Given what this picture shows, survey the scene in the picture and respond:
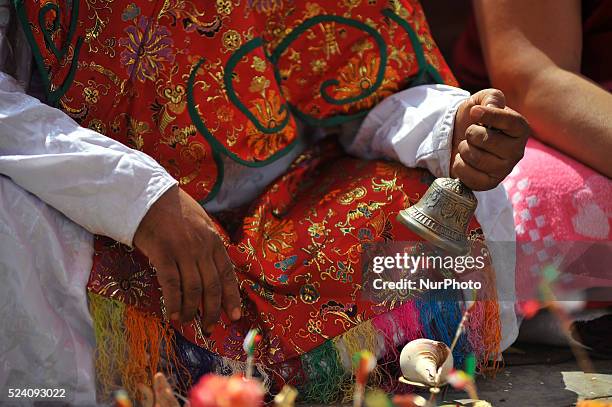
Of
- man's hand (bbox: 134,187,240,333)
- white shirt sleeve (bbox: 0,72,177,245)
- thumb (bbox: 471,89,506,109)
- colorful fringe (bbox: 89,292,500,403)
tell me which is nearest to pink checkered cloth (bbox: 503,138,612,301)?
colorful fringe (bbox: 89,292,500,403)

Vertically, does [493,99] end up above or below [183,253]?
above

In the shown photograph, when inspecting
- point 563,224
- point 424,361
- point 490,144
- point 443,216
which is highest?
point 490,144

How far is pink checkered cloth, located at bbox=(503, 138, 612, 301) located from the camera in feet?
6.66

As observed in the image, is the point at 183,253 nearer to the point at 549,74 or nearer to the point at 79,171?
the point at 79,171

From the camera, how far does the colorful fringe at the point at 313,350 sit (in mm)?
1640

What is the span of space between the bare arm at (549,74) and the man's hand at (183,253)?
94 cm

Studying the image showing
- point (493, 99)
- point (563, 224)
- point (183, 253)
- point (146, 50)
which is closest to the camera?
point (183, 253)

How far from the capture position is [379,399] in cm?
88

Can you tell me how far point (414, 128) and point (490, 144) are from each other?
0.29m

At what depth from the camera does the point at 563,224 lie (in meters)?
2.05

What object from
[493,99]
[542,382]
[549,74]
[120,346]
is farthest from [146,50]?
[542,382]

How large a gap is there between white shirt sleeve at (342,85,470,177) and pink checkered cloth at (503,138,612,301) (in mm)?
299

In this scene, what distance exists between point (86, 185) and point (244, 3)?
56 centimetres

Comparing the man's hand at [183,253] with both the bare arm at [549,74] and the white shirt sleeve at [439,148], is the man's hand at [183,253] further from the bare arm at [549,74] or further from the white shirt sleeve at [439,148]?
the bare arm at [549,74]
